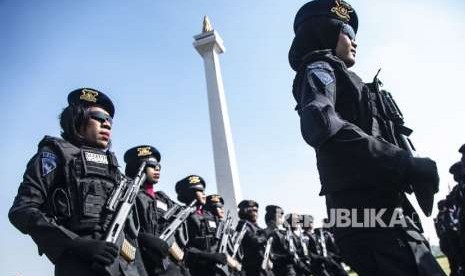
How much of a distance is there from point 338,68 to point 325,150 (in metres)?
0.53

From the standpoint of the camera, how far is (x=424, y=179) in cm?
200

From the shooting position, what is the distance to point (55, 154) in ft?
10.0

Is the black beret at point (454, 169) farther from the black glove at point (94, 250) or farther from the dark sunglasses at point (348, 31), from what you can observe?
the black glove at point (94, 250)

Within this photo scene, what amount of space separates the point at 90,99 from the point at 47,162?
736 mm

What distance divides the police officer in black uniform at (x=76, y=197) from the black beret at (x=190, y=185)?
441 centimetres

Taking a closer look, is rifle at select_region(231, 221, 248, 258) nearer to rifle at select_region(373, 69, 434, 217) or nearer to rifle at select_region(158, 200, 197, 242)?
rifle at select_region(158, 200, 197, 242)

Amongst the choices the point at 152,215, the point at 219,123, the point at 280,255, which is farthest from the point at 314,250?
the point at 152,215

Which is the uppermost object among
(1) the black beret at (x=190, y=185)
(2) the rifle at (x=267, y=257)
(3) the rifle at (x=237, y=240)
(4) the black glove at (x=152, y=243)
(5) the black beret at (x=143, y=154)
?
(5) the black beret at (x=143, y=154)

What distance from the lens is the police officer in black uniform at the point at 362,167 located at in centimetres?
199

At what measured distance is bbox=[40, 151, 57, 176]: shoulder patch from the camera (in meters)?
2.94

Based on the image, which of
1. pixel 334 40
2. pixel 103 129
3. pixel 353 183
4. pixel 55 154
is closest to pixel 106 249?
pixel 55 154

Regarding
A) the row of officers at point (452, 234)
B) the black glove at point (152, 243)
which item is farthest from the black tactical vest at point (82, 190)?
the row of officers at point (452, 234)

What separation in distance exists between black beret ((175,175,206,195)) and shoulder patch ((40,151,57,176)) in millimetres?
4918

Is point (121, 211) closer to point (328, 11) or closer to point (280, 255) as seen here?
point (328, 11)
